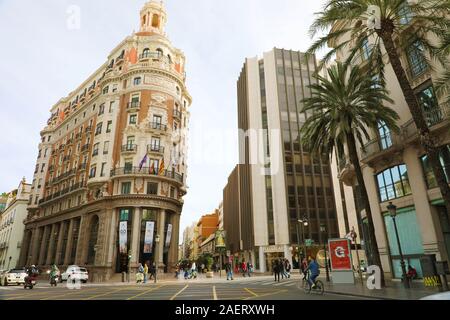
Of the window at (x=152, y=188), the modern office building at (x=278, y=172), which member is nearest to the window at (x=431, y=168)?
the modern office building at (x=278, y=172)

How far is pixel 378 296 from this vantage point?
42.1ft

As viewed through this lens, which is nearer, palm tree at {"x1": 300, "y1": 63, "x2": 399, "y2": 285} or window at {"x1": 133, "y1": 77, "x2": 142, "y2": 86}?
palm tree at {"x1": 300, "y1": 63, "x2": 399, "y2": 285}

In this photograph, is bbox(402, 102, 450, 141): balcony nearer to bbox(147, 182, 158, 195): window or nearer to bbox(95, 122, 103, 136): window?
bbox(147, 182, 158, 195): window

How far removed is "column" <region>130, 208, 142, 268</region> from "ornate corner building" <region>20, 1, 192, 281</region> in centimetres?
13

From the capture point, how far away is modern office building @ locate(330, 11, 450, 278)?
17547 mm

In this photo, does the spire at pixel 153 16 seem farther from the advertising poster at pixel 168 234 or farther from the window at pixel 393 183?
the window at pixel 393 183

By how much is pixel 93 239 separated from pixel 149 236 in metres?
9.72

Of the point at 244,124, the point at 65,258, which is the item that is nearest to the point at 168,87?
the point at 244,124

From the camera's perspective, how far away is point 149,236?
39.1m

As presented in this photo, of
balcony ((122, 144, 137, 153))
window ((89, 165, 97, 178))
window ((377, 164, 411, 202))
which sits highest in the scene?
balcony ((122, 144, 137, 153))

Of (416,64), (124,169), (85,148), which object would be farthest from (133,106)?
(416,64)

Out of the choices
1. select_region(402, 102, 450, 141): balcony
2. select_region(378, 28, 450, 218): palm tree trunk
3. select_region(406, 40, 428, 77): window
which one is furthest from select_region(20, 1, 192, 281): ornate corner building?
select_region(378, 28, 450, 218): palm tree trunk

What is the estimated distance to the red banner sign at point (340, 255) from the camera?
19.1m

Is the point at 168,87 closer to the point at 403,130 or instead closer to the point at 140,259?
the point at 140,259
